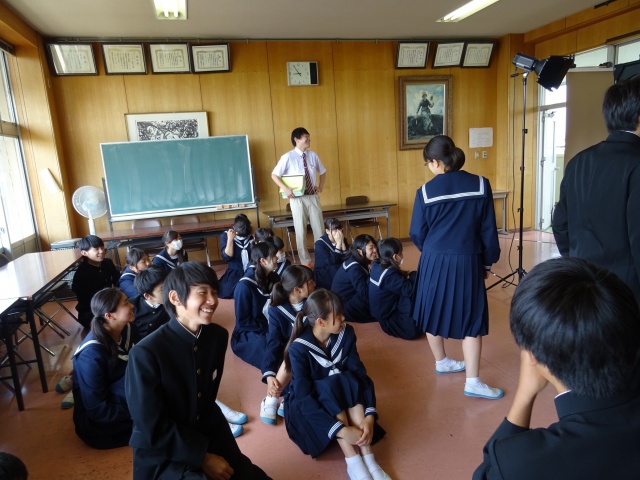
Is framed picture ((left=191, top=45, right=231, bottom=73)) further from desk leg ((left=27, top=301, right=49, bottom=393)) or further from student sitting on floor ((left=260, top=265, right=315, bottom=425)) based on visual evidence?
student sitting on floor ((left=260, top=265, right=315, bottom=425))

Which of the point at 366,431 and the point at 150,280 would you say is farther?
the point at 150,280

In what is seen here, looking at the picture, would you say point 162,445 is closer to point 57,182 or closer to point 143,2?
point 143,2

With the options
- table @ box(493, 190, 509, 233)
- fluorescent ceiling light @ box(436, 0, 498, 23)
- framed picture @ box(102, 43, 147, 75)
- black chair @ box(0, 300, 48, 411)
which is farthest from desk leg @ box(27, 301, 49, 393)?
table @ box(493, 190, 509, 233)

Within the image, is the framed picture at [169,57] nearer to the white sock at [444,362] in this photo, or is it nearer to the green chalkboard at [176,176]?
the green chalkboard at [176,176]

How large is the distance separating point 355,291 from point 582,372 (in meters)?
2.81

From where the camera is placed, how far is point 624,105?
1586 mm

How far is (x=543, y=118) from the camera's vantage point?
247 inches

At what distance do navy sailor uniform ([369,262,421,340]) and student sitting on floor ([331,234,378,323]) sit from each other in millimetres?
185

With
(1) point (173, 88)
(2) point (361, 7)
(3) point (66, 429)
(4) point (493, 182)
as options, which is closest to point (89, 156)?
(1) point (173, 88)

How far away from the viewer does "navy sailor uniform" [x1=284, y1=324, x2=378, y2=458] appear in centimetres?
181

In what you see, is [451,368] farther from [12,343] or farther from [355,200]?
[355,200]

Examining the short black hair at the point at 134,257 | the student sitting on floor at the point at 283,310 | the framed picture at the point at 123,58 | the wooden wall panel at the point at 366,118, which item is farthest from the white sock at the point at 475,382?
the framed picture at the point at 123,58

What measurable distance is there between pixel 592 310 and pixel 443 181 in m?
1.57

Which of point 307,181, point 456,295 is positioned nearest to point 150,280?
point 456,295
